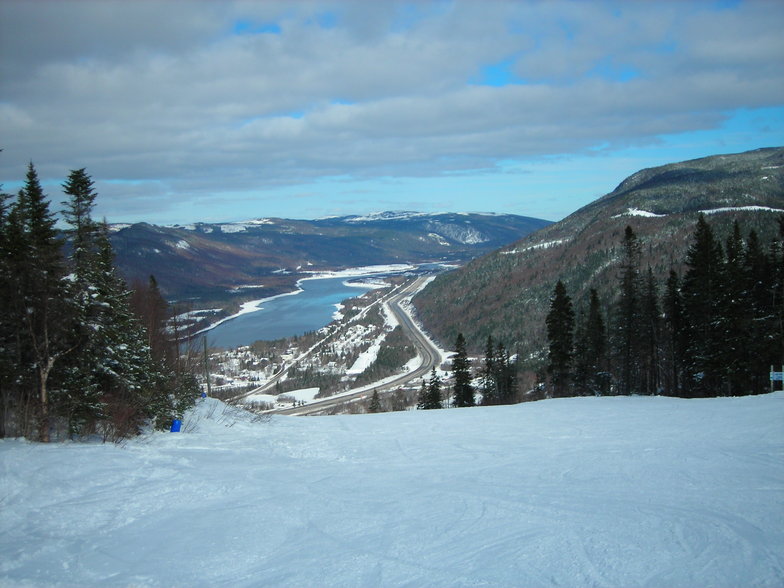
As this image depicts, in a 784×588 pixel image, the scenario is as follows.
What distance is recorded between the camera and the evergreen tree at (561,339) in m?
29.8

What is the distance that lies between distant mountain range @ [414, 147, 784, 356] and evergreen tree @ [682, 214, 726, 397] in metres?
66.6

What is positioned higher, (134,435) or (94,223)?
(94,223)

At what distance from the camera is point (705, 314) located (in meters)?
24.4

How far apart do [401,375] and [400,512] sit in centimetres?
8037

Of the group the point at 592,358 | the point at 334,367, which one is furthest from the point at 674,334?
the point at 334,367

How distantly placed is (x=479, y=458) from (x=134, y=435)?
713 cm

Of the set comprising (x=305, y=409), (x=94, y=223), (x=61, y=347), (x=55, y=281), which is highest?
(x=94, y=223)

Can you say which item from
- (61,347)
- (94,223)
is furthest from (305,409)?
(61,347)

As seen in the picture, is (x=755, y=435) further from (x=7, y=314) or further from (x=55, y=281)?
(x=7, y=314)

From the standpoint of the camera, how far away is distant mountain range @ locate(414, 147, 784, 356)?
337 ft

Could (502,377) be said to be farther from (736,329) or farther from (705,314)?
(736,329)

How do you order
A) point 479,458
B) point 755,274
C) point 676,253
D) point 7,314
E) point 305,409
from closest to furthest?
point 479,458 < point 7,314 < point 755,274 < point 305,409 < point 676,253

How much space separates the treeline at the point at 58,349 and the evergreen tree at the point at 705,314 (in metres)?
23.9

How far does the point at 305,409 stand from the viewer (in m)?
60.9
